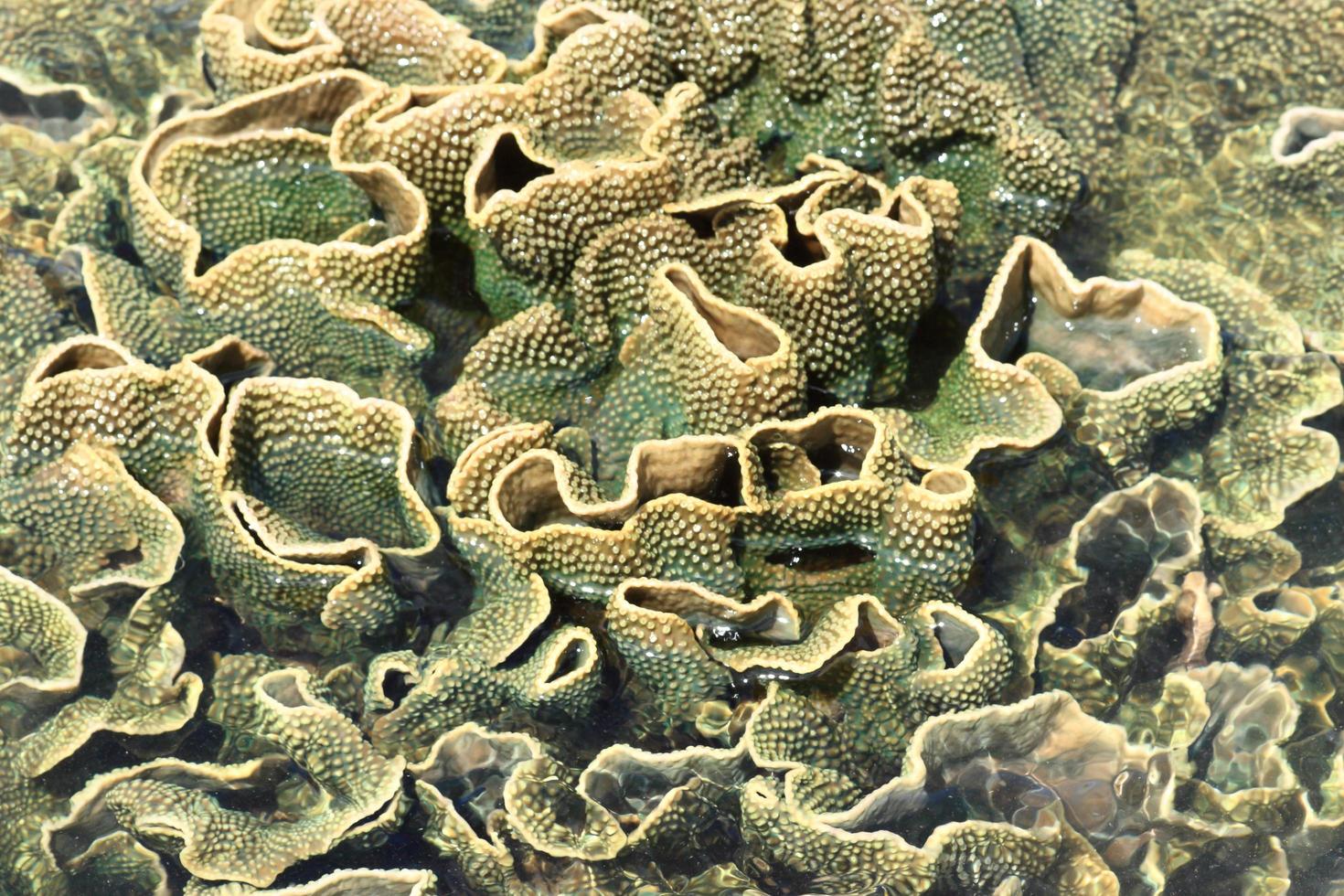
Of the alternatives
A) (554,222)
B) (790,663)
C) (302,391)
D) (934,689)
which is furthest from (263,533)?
(934,689)

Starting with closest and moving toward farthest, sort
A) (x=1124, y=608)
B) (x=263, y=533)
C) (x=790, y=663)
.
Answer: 1. (x=790, y=663)
2. (x=263, y=533)
3. (x=1124, y=608)

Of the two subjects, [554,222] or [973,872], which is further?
[554,222]

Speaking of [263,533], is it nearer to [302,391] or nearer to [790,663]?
[302,391]

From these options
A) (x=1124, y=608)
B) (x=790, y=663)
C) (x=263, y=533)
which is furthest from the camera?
(x=1124, y=608)

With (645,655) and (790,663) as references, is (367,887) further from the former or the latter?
(790,663)

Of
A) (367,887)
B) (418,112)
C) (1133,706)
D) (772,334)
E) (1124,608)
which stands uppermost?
(418,112)

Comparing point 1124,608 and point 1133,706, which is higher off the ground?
point 1124,608
